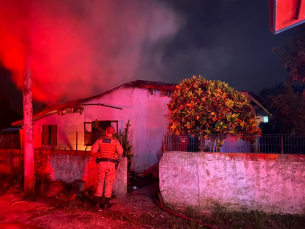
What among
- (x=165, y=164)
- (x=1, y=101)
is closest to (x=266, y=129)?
(x=165, y=164)

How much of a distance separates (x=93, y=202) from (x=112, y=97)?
5350 millimetres

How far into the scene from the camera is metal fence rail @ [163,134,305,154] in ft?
15.7

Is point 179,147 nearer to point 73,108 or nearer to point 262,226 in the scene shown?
point 262,226

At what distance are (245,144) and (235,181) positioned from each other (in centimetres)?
82

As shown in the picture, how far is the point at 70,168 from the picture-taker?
23.1 feet

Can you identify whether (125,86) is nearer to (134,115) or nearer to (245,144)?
(134,115)

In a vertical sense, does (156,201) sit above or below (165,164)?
below

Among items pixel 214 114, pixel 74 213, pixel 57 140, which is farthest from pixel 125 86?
pixel 74 213

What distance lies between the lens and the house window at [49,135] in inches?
484

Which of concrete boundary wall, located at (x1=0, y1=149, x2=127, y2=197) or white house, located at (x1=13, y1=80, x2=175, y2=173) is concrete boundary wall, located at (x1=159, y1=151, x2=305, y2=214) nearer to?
concrete boundary wall, located at (x1=0, y1=149, x2=127, y2=197)

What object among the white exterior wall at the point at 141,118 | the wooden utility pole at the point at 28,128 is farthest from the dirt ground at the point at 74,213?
the white exterior wall at the point at 141,118

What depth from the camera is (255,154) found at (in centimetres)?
494

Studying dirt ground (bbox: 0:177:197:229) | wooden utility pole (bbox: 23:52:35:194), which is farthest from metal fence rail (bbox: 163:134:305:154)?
wooden utility pole (bbox: 23:52:35:194)

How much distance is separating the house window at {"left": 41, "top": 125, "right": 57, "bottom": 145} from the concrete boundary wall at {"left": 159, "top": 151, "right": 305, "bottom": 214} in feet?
28.3
